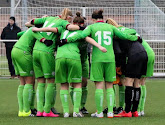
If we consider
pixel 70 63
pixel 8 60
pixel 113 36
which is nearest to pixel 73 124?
pixel 70 63

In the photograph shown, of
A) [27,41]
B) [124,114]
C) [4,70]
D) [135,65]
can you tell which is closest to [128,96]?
[124,114]

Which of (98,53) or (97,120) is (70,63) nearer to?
(98,53)

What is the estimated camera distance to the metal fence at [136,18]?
18656 mm

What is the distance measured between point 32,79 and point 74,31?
1.24m

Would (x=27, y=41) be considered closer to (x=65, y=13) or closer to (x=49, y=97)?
(x=65, y=13)

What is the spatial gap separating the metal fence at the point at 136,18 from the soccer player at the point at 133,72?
8.51 meters

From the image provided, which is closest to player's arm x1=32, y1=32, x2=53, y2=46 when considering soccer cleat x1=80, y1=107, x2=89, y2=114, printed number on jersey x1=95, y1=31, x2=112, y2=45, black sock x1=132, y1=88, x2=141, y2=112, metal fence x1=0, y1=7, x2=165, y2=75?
printed number on jersey x1=95, y1=31, x2=112, y2=45

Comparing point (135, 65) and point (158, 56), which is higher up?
point (135, 65)

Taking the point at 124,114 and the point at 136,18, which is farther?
the point at 136,18

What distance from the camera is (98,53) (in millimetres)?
9750

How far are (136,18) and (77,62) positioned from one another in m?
9.17

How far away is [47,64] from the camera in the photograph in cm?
993

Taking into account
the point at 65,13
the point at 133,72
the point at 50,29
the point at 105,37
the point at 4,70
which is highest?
the point at 65,13

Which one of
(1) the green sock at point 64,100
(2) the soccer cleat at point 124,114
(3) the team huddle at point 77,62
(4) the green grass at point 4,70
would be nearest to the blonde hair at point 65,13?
(3) the team huddle at point 77,62
